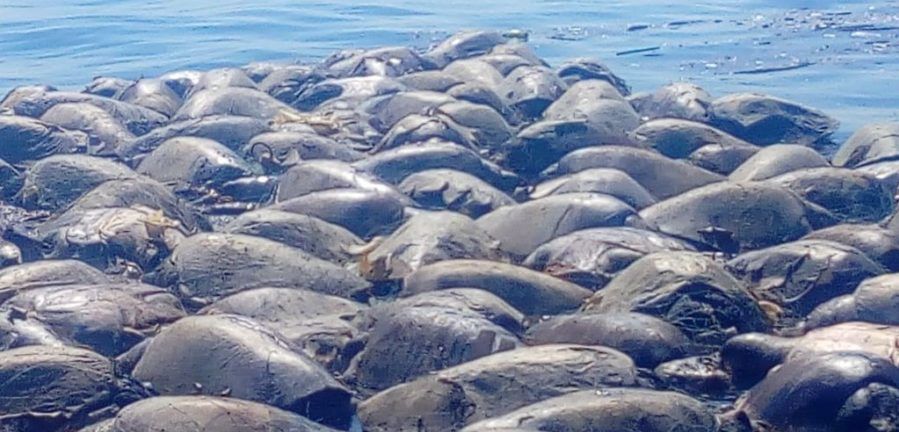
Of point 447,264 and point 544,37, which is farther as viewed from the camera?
point 544,37

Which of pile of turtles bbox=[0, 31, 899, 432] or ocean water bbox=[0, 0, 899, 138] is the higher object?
pile of turtles bbox=[0, 31, 899, 432]

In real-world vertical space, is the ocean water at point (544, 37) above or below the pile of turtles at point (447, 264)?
below

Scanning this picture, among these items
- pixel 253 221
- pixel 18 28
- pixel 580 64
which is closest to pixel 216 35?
pixel 18 28

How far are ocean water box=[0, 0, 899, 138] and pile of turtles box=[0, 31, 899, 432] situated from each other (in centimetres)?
402

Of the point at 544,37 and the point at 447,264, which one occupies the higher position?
the point at 447,264

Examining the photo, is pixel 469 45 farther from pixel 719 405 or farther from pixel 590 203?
pixel 719 405

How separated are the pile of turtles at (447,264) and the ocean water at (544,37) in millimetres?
4018

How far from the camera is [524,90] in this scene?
507 inches

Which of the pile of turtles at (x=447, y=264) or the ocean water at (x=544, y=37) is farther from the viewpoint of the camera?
the ocean water at (x=544, y=37)

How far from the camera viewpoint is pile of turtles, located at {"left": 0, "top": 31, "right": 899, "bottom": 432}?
6.17 m

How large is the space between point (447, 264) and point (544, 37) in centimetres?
1323

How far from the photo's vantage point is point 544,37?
20.5 metres

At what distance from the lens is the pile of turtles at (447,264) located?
20.2 feet

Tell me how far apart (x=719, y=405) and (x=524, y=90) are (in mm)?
6620
